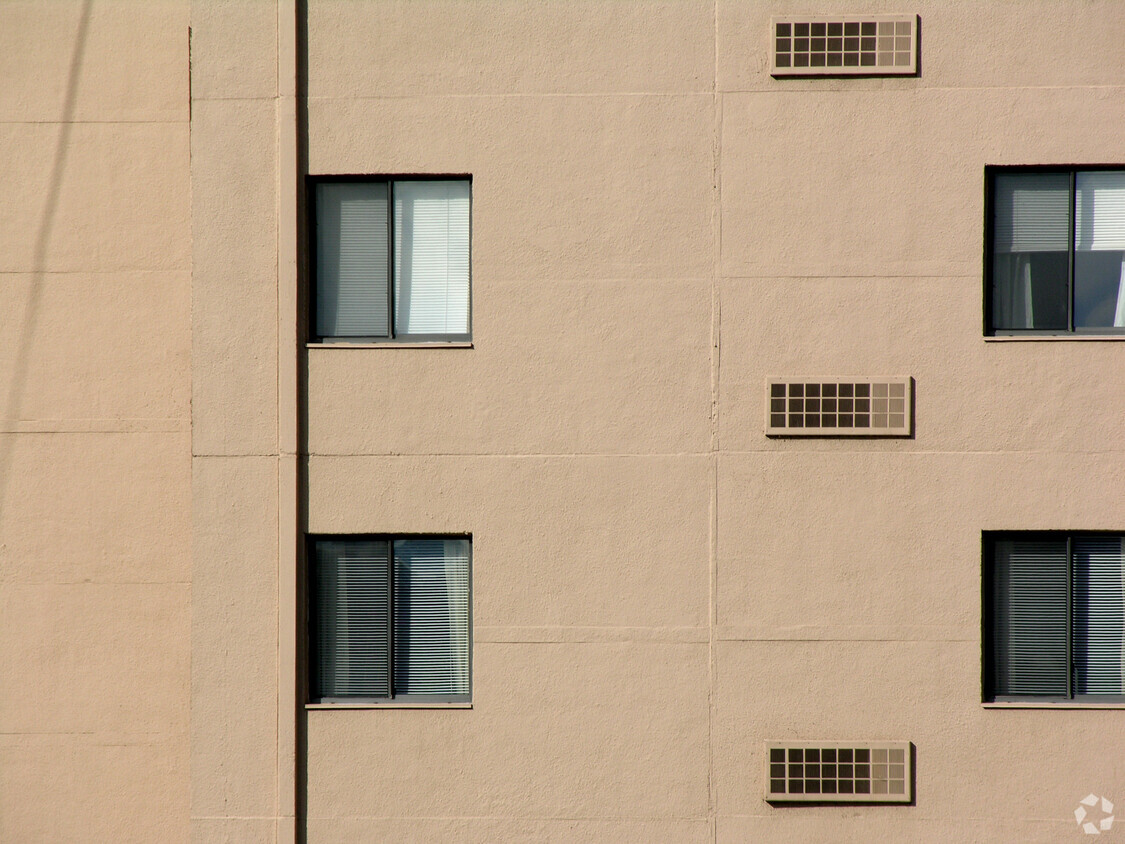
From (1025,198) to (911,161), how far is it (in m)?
1.10

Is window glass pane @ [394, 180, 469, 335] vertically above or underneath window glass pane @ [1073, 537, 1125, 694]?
above

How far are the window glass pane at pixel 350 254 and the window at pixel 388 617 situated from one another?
6.55 ft

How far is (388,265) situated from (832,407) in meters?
4.05

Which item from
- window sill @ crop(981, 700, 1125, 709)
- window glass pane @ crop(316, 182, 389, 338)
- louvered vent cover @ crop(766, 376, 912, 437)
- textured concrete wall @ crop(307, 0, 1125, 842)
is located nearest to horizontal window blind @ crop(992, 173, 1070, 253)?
textured concrete wall @ crop(307, 0, 1125, 842)

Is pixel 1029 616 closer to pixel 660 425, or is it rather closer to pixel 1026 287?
pixel 1026 287

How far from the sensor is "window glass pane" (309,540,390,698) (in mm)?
7820

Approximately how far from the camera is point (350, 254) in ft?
26.3

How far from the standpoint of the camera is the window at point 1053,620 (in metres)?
7.66
